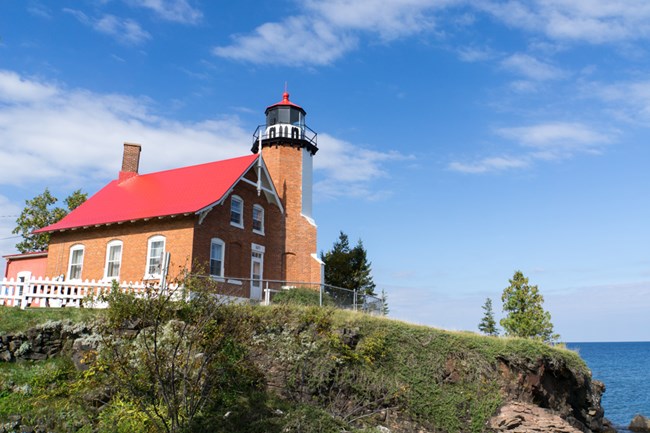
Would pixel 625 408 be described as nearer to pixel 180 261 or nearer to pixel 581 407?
pixel 581 407

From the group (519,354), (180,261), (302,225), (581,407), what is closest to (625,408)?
(581,407)

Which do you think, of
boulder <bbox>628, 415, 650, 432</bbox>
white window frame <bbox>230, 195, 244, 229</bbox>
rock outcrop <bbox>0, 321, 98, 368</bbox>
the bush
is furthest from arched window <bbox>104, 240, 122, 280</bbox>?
boulder <bbox>628, 415, 650, 432</bbox>

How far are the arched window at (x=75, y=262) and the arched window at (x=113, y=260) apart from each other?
1.79 metres

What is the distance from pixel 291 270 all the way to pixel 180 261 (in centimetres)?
720

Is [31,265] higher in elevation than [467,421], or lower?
higher

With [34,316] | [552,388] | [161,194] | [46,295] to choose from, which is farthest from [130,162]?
[552,388]

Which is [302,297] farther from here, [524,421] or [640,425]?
[640,425]

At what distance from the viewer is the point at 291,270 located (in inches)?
1083

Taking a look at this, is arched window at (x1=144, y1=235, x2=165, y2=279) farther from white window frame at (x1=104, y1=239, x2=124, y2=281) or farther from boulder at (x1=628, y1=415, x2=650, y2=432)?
boulder at (x1=628, y1=415, x2=650, y2=432)

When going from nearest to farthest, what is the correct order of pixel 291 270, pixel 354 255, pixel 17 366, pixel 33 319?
pixel 17 366
pixel 33 319
pixel 291 270
pixel 354 255

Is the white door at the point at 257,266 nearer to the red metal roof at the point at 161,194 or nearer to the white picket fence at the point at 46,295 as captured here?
the red metal roof at the point at 161,194

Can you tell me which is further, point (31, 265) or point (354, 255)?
point (354, 255)

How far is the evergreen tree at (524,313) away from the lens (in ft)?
102

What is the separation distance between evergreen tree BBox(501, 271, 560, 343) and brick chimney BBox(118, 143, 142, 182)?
23184 mm
